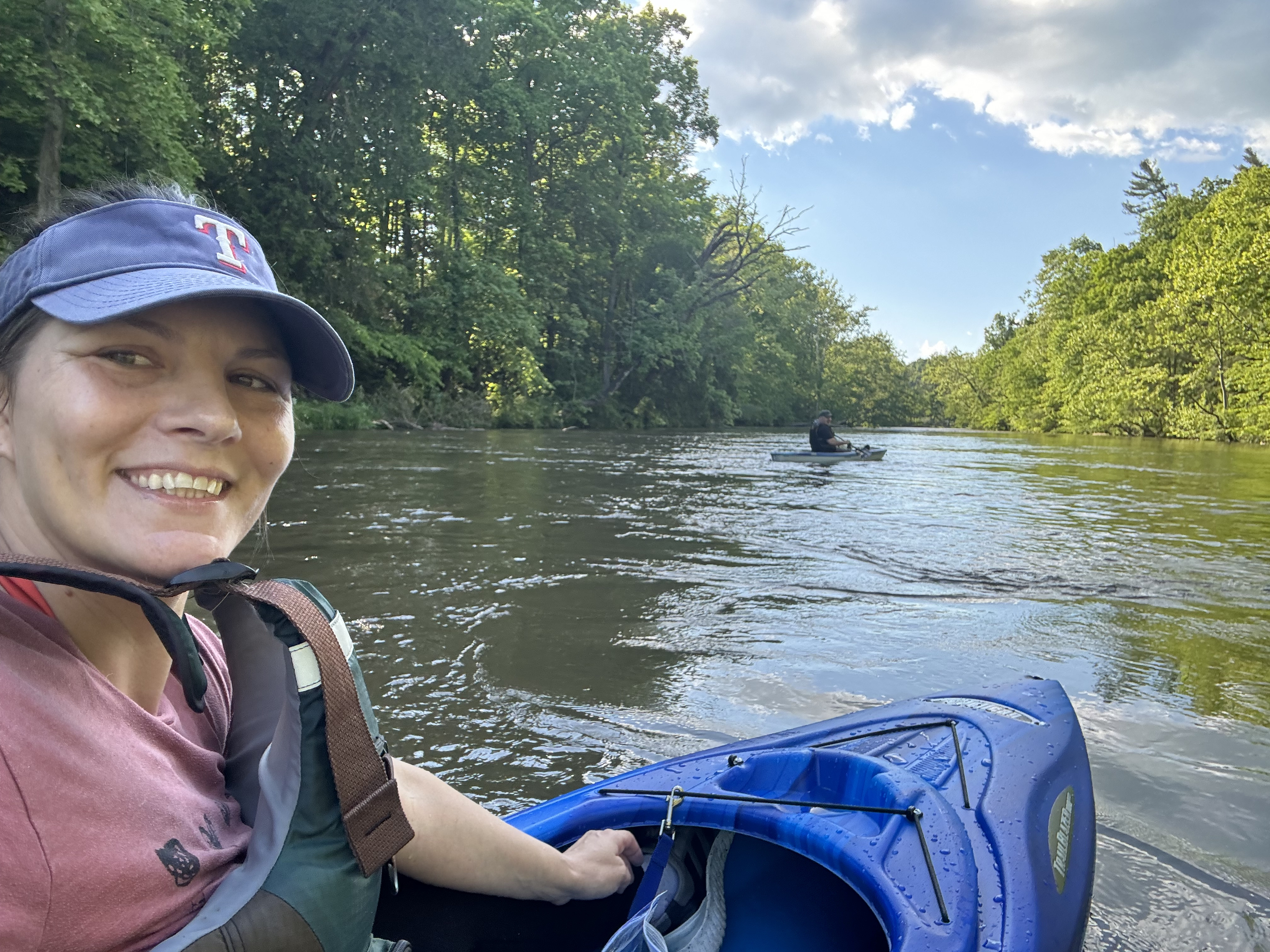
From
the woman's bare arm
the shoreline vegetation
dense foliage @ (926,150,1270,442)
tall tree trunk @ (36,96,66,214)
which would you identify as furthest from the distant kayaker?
dense foliage @ (926,150,1270,442)

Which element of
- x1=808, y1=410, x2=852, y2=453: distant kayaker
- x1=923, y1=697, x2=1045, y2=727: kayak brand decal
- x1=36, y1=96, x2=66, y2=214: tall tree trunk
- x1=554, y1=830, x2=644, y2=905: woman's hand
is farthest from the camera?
x1=808, y1=410, x2=852, y2=453: distant kayaker

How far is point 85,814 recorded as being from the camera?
0.83 metres

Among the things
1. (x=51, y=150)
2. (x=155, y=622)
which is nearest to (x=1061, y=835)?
(x=155, y=622)

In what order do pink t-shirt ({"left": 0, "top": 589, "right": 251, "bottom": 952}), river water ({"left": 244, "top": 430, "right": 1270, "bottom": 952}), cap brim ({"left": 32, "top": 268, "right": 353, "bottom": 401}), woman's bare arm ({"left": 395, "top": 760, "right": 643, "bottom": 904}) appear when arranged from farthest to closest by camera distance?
river water ({"left": 244, "top": 430, "right": 1270, "bottom": 952})
woman's bare arm ({"left": 395, "top": 760, "right": 643, "bottom": 904})
cap brim ({"left": 32, "top": 268, "right": 353, "bottom": 401})
pink t-shirt ({"left": 0, "top": 589, "right": 251, "bottom": 952})

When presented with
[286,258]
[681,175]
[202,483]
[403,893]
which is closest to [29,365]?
[202,483]

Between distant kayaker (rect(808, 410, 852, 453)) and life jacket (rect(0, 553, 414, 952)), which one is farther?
distant kayaker (rect(808, 410, 852, 453))

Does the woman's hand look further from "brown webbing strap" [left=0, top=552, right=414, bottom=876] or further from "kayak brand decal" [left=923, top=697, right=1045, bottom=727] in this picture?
"kayak brand decal" [left=923, top=697, right=1045, bottom=727]

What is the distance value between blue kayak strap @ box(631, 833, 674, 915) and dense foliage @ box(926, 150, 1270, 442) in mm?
32958

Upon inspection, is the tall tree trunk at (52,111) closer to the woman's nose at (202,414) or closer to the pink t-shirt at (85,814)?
the woman's nose at (202,414)

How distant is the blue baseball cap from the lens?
94 cm

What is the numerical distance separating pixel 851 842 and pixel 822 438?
14.9 meters

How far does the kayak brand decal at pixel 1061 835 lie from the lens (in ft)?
4.81

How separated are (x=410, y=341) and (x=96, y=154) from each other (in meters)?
9.08

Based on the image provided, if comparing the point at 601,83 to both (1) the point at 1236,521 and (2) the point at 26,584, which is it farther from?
(2) the point at 26,584
